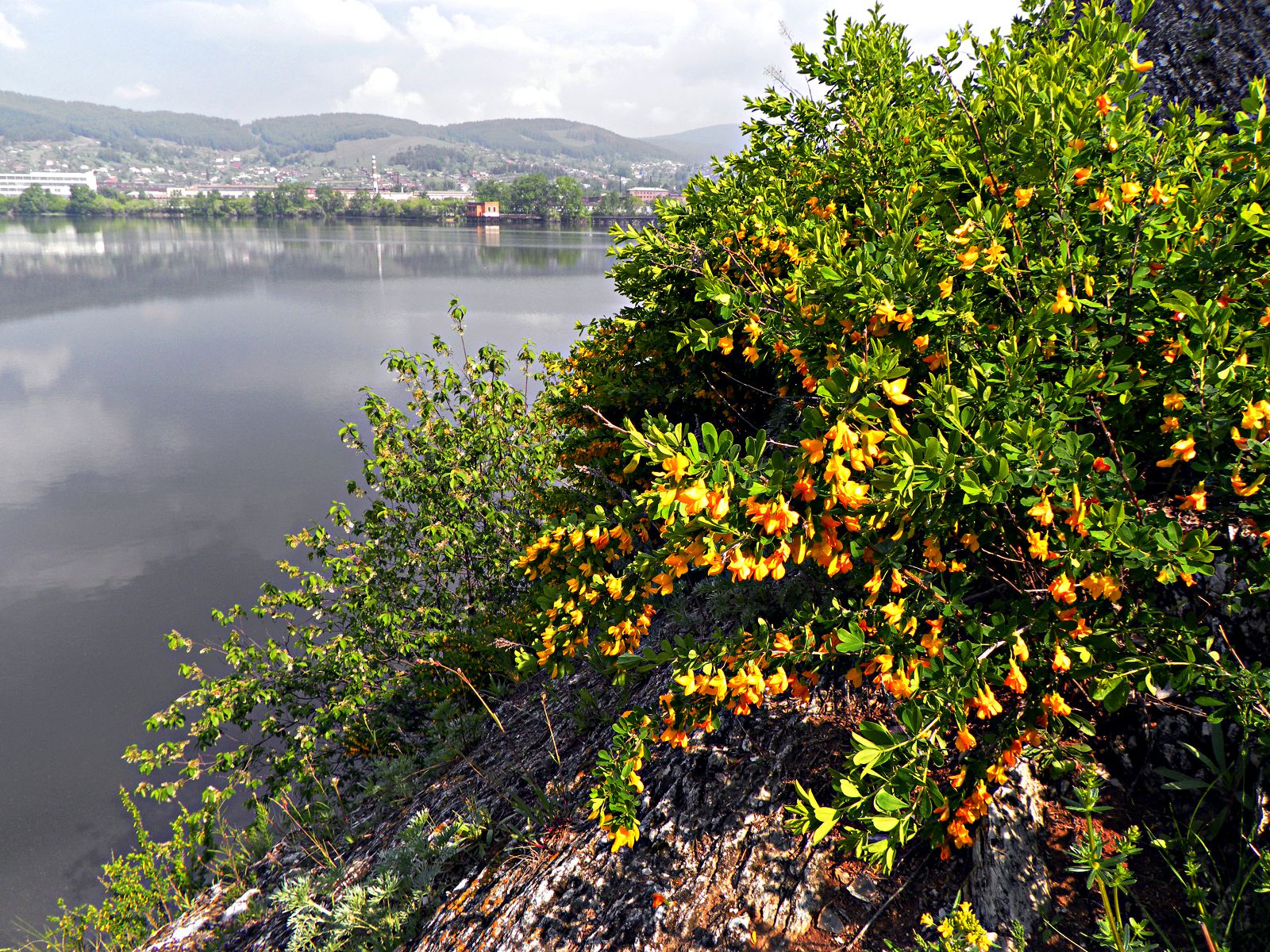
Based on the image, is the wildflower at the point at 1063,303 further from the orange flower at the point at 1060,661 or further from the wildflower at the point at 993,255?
the orange flower at the point at 1060,661

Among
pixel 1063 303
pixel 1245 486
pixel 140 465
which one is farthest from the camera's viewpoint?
pixel 140 465

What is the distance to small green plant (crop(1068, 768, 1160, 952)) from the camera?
1900 millimetres

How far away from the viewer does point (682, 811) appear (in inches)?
128

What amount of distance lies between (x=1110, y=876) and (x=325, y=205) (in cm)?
14513

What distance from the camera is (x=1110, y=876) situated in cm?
201

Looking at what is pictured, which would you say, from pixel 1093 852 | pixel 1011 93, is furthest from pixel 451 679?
pixel 1011 93

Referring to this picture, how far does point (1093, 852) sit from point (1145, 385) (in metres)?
1.34

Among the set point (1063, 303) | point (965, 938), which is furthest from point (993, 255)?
point (965, 938)

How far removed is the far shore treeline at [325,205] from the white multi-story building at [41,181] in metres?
65.5

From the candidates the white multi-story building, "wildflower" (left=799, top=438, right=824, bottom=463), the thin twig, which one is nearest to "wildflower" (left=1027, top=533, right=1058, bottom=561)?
"wildflower" (left=799, top=438, right=824, bottom=463)

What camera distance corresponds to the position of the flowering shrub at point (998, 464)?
6.30ft

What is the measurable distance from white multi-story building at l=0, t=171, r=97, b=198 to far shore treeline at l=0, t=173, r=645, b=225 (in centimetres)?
6545

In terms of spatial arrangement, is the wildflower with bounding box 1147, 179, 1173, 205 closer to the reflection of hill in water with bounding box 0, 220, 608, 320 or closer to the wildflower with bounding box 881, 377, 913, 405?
the wildflower with bounding box 881, 377, 913, 405

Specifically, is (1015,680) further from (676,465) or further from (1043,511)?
(676,465)
